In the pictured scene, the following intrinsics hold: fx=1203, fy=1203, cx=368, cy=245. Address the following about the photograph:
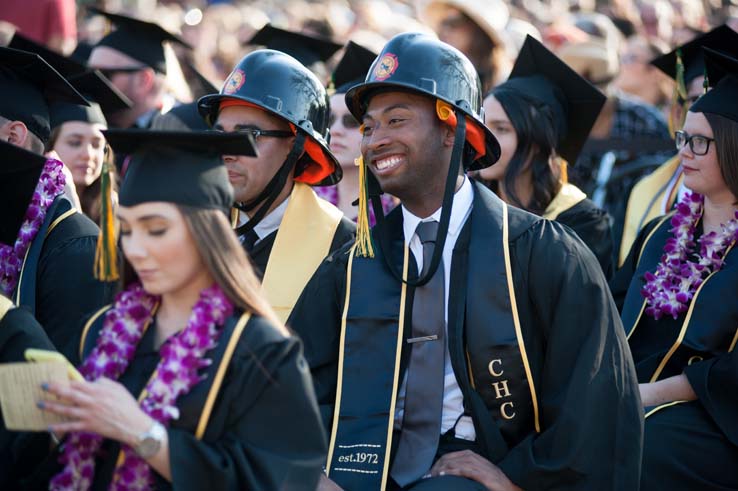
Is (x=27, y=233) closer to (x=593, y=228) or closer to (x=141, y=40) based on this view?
(x=593, y=228)

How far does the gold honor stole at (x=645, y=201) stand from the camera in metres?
7.55

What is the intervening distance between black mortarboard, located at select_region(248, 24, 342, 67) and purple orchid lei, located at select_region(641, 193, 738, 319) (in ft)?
9.82


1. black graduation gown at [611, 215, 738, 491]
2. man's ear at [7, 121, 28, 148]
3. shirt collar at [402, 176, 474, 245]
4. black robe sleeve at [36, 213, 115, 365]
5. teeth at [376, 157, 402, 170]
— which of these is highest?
teeth at [376, 157, 402, 170]

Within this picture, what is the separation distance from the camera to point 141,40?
9070 mm

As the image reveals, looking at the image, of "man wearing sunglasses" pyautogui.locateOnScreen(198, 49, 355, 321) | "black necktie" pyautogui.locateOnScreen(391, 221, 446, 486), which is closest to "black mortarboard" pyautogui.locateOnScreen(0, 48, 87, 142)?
"man wearing sunglasses" pyautogui.locateOnScreen(198, 49, 355, 321)

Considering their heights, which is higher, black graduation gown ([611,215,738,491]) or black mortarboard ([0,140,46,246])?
black mortarboard ([0,140,46,246])

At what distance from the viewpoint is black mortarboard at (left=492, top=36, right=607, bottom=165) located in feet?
22.9

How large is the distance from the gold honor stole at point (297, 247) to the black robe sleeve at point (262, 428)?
185 cm

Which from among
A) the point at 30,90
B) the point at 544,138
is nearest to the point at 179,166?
the point at 30,90

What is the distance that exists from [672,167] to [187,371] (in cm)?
477

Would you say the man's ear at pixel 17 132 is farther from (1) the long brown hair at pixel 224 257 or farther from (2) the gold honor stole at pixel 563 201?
(2) the gold honor stole at pixel 563 201

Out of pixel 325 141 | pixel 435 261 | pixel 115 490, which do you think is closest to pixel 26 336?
pixel 115 490

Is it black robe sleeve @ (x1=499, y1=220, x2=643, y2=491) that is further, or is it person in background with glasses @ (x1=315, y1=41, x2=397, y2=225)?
person in background with glasses @ (x1=315, y1=41, x2=397, y2=225)

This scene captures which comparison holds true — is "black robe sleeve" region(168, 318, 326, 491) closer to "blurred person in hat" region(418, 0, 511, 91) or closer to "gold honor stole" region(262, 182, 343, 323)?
"gold honor stole" region(262, 182, 343, 323)
